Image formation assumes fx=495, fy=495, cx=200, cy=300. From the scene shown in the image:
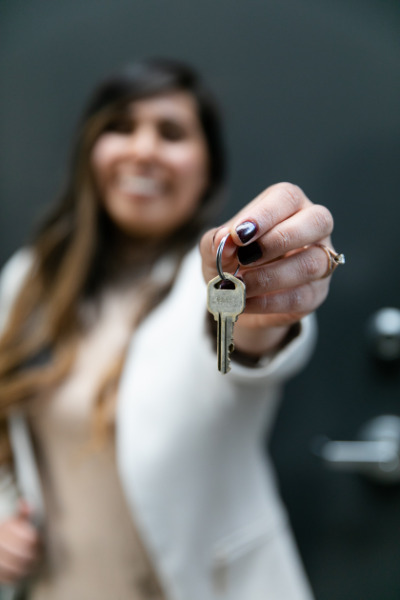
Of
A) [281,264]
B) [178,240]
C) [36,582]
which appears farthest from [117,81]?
[36,582]

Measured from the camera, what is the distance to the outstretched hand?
0.63 ft

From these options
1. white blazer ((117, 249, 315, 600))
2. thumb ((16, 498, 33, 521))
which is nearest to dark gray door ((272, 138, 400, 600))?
white blazer ((117, 249, 315, 600))

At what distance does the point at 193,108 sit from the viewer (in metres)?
0.55

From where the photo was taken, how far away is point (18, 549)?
491 millimetres

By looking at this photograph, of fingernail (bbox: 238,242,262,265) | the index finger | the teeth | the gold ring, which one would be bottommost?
the teeth

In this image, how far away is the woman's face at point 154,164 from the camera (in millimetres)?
508

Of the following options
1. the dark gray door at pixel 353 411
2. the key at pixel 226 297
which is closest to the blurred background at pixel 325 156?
the dark gray door at pixel 353 411

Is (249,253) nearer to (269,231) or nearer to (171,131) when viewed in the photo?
(269,231)

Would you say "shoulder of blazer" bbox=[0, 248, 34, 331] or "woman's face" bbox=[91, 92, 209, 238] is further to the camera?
"shoulder of blazer" bbox=[0, 248, 34, 331]

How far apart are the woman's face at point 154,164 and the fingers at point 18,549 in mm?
332

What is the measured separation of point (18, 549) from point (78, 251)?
1.06 ft

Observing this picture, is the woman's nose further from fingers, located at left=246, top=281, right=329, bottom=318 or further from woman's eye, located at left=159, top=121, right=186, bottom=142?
fingers, located at left=246, top=281, right=329, bottom=318

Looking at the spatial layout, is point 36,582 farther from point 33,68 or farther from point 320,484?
point 33,68

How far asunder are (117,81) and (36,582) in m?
0.54
